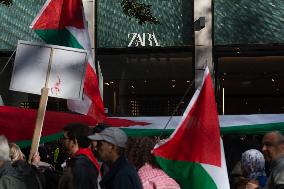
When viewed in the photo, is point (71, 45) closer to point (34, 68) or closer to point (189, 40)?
point (34, 68)

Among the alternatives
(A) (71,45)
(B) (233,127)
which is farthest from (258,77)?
(A) (71,45)

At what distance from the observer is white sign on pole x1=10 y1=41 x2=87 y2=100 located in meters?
8.14

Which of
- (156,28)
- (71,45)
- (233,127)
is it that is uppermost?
(156,28)

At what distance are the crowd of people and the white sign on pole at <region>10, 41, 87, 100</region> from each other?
0.92 metres

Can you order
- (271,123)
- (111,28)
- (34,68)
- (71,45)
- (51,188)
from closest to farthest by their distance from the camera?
1. (51,188)
2. (34,68)
3. (71,45)
4. (271,123)
5. (111,28)

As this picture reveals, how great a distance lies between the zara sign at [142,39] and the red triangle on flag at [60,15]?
5456mm

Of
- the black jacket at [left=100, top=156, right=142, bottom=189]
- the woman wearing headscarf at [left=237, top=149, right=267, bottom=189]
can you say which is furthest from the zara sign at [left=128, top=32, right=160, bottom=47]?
the black jacket at [left=100, top=156, right=142, bottom=189]

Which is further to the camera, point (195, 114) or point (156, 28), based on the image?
point (156, 28)

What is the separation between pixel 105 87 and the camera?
49.2 ft

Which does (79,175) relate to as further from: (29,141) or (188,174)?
(29,141)

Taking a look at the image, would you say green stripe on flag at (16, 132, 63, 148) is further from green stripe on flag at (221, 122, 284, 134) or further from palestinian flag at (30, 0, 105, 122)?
green stripe on flag at (221, 122, 284, 134)

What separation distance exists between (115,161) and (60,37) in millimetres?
4503

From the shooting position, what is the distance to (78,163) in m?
6.30

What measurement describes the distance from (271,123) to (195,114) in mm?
3656
